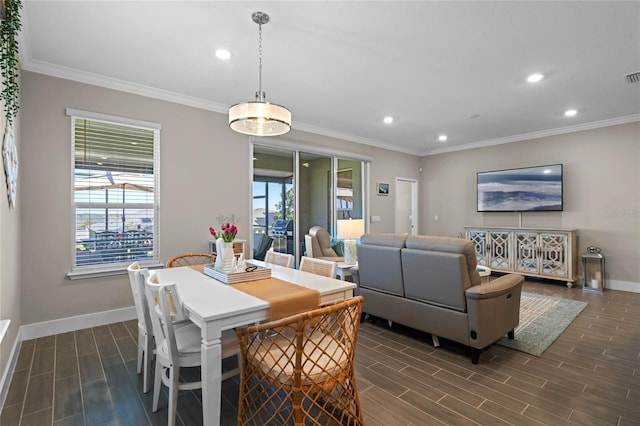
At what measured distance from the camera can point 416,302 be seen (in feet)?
9.80

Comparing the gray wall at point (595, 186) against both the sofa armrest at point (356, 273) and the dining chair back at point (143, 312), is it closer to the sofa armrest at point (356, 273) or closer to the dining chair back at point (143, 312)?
the sofa armrest at point (356, 273)

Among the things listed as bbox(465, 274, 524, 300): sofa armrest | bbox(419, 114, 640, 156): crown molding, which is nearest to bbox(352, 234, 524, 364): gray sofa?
bbox(465, 274, 524, 300): sofa armrest

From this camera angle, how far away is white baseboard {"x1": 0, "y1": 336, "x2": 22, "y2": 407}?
2129mm

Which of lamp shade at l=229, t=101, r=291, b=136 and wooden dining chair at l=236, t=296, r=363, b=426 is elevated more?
lamp shade at l=229, t=101, r=291, b=136

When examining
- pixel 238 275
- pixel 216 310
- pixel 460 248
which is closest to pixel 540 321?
pixel 460 248

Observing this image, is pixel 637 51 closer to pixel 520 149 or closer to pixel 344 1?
pixel 344 1

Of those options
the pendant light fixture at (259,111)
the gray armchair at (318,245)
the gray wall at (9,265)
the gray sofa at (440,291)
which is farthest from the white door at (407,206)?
the gray wall at (9,265)

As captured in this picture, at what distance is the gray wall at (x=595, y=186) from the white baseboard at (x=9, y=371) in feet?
24.1

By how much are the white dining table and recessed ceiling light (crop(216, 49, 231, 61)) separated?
212 centimetres

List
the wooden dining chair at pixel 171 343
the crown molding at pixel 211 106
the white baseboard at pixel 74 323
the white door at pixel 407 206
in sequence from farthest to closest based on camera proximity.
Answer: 1. the white door at pixel 407 206
2. the crown molding at pixel 211 106
3. the white baseboard at pixel 74 323
4. the wooden dining chair at pixel 171 343

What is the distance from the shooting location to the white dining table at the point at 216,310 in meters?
1.59

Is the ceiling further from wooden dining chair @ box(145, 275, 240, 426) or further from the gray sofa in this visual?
wooden dining chair @ box(145, 275, 240, 426)

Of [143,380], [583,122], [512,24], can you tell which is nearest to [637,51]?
[512,24]

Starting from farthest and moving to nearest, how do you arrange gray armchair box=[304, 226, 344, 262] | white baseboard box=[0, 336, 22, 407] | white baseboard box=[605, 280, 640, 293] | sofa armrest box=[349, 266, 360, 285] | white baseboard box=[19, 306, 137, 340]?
gray armchair box=[304, 226, 344, 262] → white baseboard box=[605, 280, 640, 293] → sofa armrest box=[349, 266, 360, 285] → white baseboard box=[19, 306, 137, 340] → white baseboard box=[0, 336, 22, 407]
